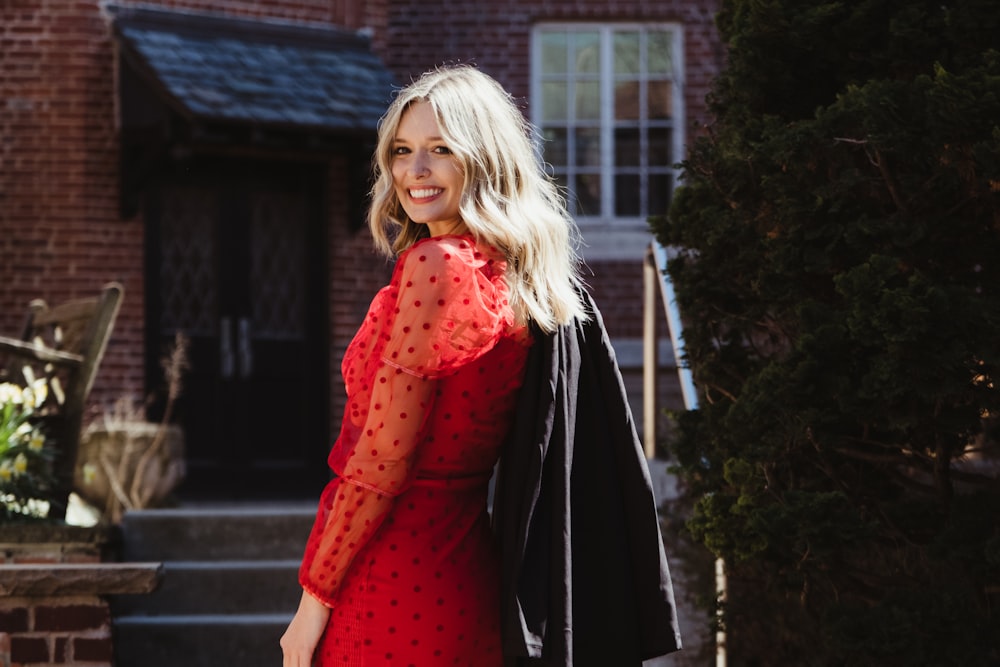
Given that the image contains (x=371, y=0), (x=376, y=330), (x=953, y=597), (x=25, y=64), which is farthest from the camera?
(x=371, y=0)

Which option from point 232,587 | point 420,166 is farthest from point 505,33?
point 420,166

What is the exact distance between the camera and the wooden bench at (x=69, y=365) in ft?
20.2

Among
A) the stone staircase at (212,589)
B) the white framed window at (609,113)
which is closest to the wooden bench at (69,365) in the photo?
the stone staircase at (212,589)

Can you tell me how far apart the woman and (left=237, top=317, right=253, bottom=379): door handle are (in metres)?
7.80

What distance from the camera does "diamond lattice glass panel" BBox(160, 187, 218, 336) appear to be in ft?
32.6

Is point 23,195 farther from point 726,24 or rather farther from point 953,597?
point 953,597

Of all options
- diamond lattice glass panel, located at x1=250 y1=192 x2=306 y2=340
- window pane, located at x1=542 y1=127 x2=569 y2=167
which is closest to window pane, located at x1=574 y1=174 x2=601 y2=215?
window pane, located at x1=542 y1=127 x2=569 y2=167

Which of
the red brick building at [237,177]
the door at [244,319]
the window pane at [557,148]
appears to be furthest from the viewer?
the window pane at [557,148]

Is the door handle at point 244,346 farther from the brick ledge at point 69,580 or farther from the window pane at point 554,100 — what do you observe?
the brick ledge at point 69,580

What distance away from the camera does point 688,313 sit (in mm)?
3717

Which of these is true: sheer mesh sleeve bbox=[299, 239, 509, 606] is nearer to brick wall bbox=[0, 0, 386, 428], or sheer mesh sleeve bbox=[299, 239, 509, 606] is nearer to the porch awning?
the porch awning

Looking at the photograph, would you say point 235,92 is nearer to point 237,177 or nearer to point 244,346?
point 237,177

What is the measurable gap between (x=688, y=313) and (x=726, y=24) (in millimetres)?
758

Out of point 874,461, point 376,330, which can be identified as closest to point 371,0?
point 874,461
